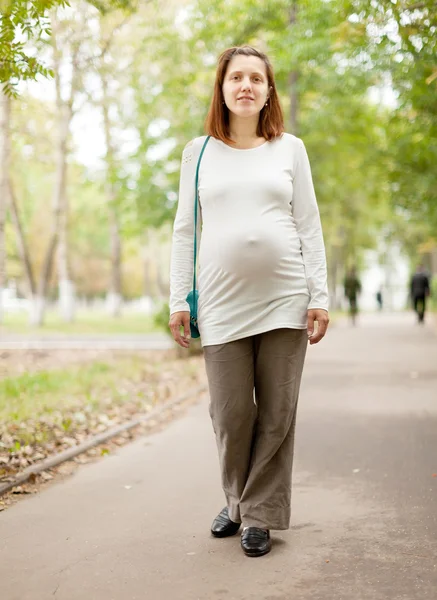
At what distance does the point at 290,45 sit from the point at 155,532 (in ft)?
45.2

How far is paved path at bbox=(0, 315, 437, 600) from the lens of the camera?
11.3 ft

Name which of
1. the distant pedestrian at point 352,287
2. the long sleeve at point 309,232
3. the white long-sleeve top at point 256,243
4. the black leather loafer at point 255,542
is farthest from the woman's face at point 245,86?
the distant pedestrian at point 352,287

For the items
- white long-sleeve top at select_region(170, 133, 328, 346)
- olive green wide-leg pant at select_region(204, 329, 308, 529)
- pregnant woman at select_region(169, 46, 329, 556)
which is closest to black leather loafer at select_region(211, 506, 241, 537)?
pregnant woman at select_region(169, 46, 329, 556)

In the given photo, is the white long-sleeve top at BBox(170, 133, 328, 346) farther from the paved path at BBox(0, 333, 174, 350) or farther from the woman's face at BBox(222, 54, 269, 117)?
the paved path at BBox(0, 333, 174, 350)

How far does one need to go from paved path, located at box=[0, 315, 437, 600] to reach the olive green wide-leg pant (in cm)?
29

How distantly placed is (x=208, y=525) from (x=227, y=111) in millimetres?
2294

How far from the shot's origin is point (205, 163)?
387 centimetres

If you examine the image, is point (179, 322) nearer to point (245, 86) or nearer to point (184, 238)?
point (184, 238)

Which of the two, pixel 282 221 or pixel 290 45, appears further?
pixel 290 45

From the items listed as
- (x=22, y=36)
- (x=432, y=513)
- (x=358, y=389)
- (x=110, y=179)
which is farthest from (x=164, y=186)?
(x=432, y=513)

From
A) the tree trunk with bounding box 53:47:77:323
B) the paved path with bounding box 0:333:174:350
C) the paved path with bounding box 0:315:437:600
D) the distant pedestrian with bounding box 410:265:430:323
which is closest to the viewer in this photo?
the paved path with bounding box 0:315:437:600

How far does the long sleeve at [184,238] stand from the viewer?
154 inches

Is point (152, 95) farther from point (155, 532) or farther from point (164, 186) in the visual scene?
point (155, 532)

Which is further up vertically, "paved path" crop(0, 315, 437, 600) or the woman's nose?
the woman's nose
